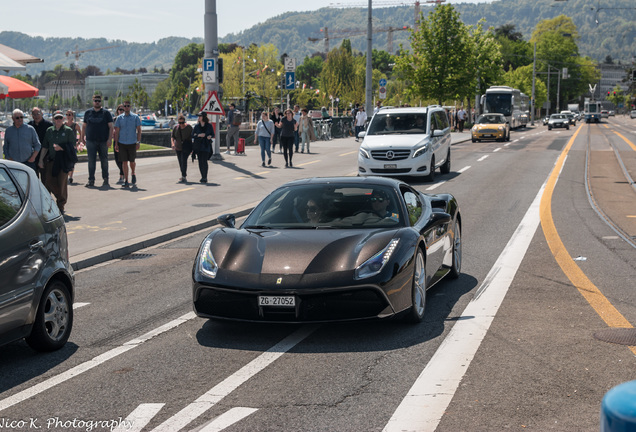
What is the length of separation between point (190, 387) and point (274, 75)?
113m

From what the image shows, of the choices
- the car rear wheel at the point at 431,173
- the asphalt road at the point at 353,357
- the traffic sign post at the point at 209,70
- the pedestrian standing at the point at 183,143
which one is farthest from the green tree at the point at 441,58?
the asphalt road at the point at 353,357

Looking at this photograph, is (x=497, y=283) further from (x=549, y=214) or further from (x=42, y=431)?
(x=549, y=214)

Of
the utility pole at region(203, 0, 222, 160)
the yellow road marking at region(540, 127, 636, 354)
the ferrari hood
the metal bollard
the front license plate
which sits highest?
the utility pole at region(203, 0, 222, 160)

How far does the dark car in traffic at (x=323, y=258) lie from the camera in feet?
21.1

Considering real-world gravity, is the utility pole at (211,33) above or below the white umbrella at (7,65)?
above

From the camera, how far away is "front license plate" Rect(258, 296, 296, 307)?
6359 millimetres

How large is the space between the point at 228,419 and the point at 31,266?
2.22 metres

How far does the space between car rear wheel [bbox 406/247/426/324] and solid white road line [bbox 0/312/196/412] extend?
199 cm

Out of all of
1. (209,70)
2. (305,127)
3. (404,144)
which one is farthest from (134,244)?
(305,127)

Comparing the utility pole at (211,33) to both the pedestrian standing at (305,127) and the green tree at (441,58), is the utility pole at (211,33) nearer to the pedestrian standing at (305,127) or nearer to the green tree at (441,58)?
the pedestrian standing at (305,127)

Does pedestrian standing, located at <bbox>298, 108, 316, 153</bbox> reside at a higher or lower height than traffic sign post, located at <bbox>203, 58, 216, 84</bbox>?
lower

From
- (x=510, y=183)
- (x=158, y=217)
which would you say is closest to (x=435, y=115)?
(x=510, y=183)

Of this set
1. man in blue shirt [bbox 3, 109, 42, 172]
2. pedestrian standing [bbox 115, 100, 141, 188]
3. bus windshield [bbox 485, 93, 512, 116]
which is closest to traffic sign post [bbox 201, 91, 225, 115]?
pedestrian standing [bbox 115, 100, 141, 188]

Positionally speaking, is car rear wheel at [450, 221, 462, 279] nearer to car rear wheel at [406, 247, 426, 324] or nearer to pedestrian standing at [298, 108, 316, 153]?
car rear wheel at [406, 247, 426, 324]
